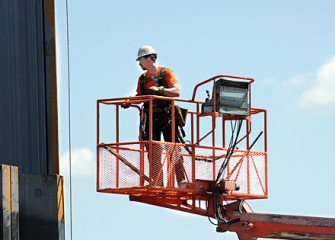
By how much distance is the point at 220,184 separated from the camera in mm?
14719

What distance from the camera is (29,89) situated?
311 inches

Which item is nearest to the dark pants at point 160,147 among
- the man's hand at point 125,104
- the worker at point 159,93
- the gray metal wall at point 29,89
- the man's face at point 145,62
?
the worker at point 159,93

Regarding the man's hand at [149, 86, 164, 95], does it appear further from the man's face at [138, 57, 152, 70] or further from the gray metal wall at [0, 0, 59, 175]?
the gray metal wall at [0, 0, 59, 175]

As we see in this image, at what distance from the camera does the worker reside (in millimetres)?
14102

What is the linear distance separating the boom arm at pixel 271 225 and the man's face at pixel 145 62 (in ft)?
9.09

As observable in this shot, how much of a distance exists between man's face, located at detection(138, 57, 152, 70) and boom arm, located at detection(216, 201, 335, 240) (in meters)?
2.77

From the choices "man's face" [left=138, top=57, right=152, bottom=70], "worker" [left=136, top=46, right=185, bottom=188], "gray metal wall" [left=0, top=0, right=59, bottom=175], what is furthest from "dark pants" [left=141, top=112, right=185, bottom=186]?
"gray metal wall" [left=0, top=0, right=59, bottom=175]

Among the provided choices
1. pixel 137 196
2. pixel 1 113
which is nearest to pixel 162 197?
pixel 137 196

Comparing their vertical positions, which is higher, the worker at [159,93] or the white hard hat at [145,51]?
the white hard hat at [145,51]

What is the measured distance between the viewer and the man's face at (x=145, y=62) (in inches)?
570

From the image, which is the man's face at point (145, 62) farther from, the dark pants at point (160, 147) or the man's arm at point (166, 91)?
the dark pants at point (160, 147)

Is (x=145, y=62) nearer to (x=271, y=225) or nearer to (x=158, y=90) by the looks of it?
(x=158, y=90)

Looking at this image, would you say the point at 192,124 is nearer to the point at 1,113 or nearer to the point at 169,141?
the point at 169,141

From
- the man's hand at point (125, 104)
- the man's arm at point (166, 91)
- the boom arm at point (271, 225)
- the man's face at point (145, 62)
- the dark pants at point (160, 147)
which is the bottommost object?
the boom arm at point (271, 225)
